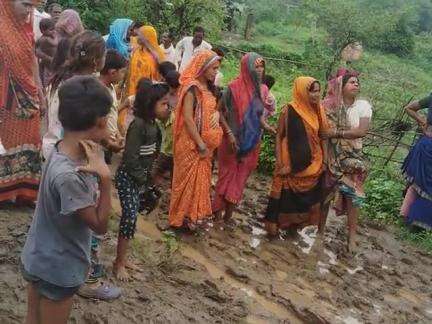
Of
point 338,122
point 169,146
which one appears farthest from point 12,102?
point 338,122

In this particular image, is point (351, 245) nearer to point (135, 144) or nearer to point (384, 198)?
point (384, 198)

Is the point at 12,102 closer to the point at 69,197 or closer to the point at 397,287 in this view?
the point at 69,197

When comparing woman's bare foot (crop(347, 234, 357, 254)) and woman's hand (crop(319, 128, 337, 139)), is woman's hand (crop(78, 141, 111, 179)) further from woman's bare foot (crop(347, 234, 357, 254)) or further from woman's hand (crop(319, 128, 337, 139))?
woman's bare foot (crop(347, 234, 357, 254))

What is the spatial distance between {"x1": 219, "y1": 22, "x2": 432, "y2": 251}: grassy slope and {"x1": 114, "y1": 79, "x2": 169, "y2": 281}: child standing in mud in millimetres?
3707

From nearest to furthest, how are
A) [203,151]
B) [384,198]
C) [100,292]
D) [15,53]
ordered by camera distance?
[100,292] < [15,53] < [203,151] < [384,198]

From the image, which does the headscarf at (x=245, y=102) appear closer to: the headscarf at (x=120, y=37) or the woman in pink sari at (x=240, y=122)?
the woman in pink sari at (x=240, y=122)

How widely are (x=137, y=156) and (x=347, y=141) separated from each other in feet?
8.00

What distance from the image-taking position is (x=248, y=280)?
425cm

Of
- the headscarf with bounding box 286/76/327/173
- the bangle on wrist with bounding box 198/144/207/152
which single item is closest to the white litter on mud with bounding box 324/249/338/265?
the headscarf with bounding box 286/76/327/173

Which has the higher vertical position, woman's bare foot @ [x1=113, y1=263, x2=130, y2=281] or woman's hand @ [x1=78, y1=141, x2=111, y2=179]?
woman's hand @ [x1=78, y1=141, x2=111, y2=179]

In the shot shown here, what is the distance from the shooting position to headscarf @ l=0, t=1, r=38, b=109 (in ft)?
12.6

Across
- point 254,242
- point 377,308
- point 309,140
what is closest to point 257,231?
point 254,242

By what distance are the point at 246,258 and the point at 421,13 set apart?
40.0 meters

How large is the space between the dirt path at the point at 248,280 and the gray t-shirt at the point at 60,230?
1.02 m
